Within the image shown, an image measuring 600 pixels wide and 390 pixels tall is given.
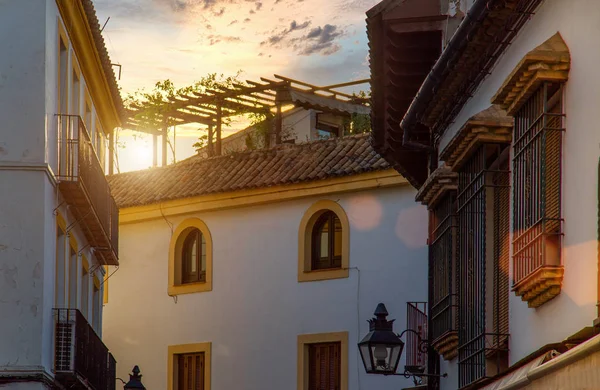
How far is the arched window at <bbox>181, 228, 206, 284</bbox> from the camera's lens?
30.3 meters

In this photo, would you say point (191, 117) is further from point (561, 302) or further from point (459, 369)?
point (561, 302)

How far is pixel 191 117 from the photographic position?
3525 centimetres

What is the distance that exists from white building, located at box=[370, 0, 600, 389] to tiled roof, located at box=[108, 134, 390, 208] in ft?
37.2

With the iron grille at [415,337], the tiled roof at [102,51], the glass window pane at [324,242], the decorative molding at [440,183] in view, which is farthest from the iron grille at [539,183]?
the glass window pane at [324,242]

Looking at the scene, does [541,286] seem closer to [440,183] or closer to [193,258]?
[440,183]

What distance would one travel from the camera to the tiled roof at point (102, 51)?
20.6m

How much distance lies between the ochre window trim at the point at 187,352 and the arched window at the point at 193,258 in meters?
1.44

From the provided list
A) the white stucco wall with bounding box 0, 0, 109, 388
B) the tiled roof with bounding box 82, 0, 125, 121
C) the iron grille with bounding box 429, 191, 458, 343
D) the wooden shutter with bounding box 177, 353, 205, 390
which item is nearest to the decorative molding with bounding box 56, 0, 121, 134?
the tiled roof with bounding box 82, 0, 125, 121

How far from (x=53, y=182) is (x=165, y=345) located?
41.1 ft

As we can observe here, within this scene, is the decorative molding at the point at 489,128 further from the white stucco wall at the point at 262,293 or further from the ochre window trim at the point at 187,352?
the ochre window trim at the point at 187,352

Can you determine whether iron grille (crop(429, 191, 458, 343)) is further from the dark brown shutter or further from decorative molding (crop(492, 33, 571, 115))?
decorative molding (crop(492, 33, 571, 115))

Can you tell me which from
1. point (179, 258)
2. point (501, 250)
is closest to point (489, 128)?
point (501, 250)

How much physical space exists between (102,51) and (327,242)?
293 inches

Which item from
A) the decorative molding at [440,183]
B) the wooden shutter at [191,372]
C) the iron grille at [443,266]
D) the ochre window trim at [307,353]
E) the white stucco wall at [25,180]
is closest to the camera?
the iron grille at [443,266]
